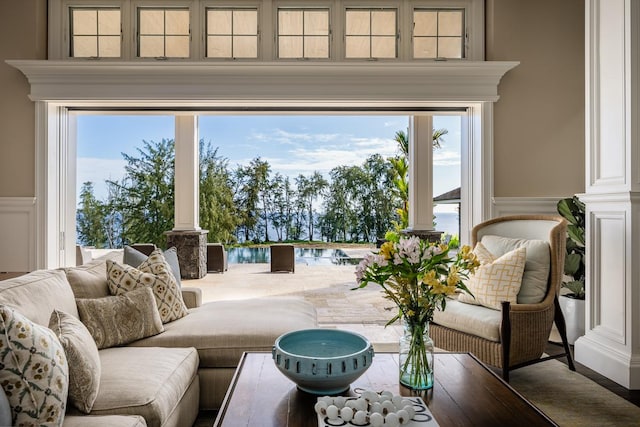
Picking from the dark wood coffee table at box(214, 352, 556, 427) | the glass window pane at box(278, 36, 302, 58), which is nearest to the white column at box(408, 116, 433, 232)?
the glass window pane at box(278, 36, 302, 58)

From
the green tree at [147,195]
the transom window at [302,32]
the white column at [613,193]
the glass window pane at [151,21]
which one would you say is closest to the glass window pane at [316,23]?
the transom window at [302,32]

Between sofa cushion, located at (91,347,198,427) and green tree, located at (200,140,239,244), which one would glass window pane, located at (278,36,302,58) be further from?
green tree, located at (200,140,239,244)

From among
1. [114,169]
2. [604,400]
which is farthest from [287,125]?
[604,400]

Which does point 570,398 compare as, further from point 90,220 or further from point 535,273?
point 90,220

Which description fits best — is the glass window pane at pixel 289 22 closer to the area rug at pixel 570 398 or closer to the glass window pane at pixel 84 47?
the glass window pane at pixel 84 47

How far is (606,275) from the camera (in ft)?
10.0

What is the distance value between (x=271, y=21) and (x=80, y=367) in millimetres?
3805

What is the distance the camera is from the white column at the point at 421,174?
5383 mm

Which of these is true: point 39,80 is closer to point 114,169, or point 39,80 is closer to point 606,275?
point 114,169

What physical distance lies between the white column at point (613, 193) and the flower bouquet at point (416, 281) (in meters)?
1.95

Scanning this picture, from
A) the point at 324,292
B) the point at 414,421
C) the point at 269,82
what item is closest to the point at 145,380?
the point at 414,421

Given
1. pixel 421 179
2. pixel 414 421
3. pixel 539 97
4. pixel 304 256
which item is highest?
pixel 539 97

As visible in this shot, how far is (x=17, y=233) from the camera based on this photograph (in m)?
4.26

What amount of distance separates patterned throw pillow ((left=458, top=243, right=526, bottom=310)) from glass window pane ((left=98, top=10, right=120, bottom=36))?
4.14 m
